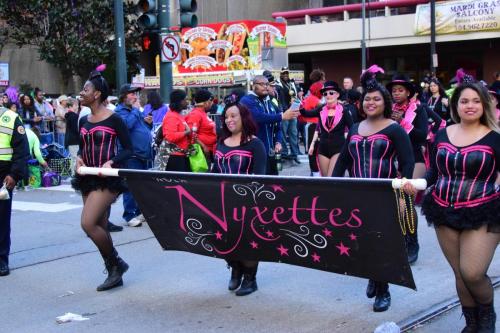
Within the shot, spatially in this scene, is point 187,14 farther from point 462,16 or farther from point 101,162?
point 462,16

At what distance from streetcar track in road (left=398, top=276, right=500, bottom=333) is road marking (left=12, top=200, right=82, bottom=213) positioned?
7.25m

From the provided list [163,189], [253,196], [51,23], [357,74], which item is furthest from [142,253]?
[357,74]

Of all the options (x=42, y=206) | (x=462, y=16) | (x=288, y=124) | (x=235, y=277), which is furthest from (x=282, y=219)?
(x=462, y=16)

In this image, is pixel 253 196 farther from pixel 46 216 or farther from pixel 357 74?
pixel 357 74

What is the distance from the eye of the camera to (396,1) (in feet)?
98.6

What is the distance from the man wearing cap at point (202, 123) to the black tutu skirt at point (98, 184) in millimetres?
2902

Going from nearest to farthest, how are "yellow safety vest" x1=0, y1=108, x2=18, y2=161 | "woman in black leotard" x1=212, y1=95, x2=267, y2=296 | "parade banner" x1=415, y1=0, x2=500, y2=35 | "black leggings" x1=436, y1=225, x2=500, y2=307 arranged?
"black leggings" x1=436, y1=225, x2=500, y2=307, "woman in black leotard" x1=212, y1=95, x2=267, y2=296, "yellow safety vest" x1=0, y1=108, x2=18, y2=161, "parade banner" x1=415, y1=0, x2=500, y2=35

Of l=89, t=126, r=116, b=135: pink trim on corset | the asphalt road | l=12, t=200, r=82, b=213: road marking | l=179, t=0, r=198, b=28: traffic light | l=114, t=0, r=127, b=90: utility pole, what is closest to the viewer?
the asphalt road

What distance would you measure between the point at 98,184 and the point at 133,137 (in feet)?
11.2

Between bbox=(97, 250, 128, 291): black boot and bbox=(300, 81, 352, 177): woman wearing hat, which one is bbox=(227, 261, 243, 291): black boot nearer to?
bbox=(97, 250, 128, 291): black boot

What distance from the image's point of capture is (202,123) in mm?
9141

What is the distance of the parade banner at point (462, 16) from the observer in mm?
26656

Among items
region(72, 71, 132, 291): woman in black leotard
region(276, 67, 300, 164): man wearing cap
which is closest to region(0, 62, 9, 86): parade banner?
region(276, 67, 300, 164): man wearing cap

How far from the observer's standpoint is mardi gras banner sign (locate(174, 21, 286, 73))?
90.1 feet
